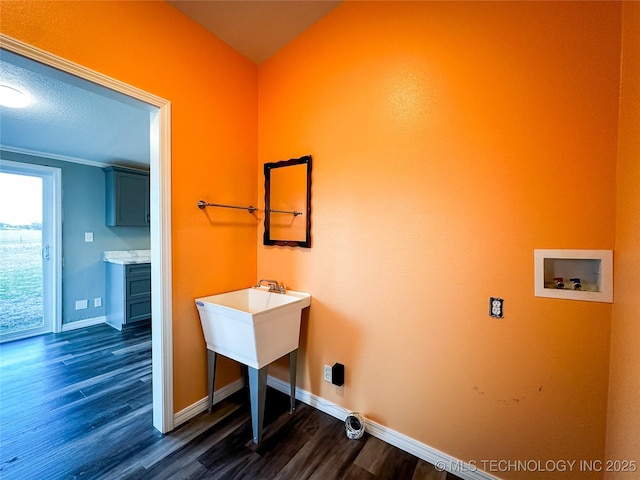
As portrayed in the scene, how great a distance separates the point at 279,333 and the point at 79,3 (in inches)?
78.2

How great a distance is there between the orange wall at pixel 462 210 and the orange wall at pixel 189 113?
56cm

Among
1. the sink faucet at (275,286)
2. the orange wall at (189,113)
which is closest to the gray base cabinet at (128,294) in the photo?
the orange wall at (189,113)

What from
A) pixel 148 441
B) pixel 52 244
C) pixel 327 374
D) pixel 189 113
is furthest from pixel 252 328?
pixel 52 244

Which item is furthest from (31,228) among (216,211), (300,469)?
(300,469)

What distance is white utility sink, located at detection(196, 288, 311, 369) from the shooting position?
1.46m

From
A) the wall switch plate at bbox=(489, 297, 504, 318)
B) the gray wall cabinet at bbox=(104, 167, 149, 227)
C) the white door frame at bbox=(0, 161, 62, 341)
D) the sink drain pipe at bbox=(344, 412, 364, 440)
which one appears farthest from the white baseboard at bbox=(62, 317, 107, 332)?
the wall switch plate at bbox=(489, 297, 504, 318)

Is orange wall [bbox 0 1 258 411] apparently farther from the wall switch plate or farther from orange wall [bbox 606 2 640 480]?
orange wall [bbox 606 2 640 480]

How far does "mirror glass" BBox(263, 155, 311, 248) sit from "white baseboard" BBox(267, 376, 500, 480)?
3.73 ft

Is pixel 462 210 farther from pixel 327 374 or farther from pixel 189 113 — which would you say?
pixel 189 113

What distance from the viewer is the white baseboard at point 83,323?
3295 millimetres

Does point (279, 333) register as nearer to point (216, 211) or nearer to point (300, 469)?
point (300, 469)

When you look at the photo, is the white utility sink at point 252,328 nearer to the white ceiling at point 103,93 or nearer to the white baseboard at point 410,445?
the white baseboard at point 410,445

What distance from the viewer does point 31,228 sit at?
3115 mm

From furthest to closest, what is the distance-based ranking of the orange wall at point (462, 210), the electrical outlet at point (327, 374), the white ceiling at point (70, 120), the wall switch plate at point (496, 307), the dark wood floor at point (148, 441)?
1. the electrical outlet at point (327, 374)
2. the white ceiling at point (70, 120)
3. the dark wood floor at point (148, 441)
4. the wall switch plate at point (496, 307)
5. the orange wall at point (462, 210)
